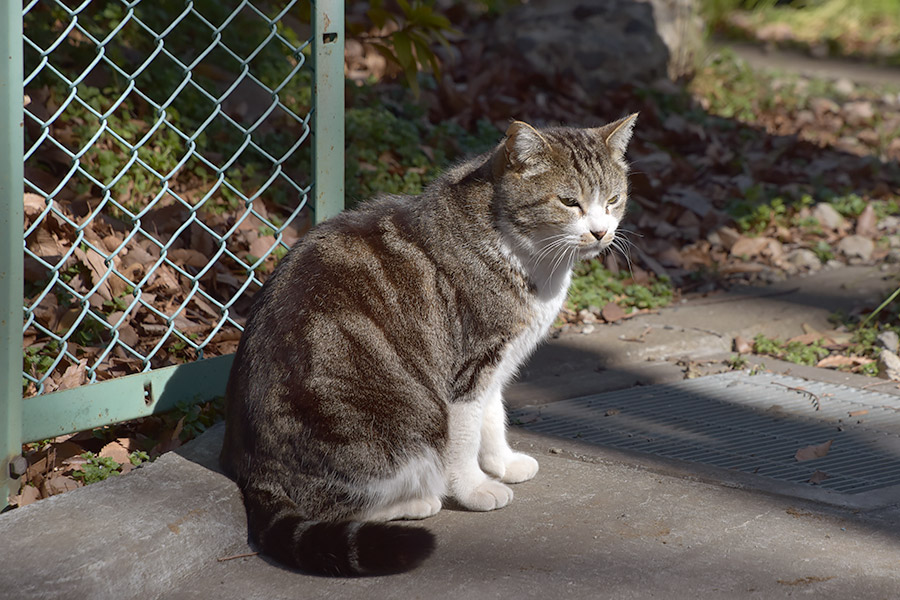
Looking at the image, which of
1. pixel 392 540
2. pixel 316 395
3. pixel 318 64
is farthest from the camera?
pixel 318 64

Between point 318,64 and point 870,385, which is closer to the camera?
point 318,64

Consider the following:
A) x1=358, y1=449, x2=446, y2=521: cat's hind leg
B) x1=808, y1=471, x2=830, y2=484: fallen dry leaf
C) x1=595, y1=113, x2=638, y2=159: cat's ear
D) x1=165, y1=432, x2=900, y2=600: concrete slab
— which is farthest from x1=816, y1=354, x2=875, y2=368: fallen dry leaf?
x1=358, y1=449, x2=446, y2=521: cat's hind leg

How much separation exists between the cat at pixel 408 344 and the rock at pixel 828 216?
3128 mm

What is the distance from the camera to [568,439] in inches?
128

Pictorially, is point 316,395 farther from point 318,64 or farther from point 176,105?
point 176,105

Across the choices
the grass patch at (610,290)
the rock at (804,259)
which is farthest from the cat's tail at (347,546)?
the rock at (804,259)

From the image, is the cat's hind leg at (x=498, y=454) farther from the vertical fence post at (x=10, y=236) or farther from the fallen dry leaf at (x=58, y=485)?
the vertical fence post at (x=10, y=236)

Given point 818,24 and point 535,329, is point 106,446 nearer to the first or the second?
point 535,329

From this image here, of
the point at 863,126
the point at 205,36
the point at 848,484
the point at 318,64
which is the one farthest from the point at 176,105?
the point at 863,126

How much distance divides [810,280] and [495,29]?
3.47m

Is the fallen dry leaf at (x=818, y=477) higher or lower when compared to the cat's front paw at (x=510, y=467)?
higher

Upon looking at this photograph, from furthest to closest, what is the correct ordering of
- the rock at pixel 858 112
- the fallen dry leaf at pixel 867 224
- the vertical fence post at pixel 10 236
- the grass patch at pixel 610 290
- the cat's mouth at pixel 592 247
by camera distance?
the rock at pixel 858 112 → the fallen dry leaf at pixel 867 224 → the grass patch at pixel 610 290 → the cat's mouth at pixel 592 247 → the vertical fence post at pixel 10 236

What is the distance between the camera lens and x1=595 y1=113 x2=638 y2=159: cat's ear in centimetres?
299

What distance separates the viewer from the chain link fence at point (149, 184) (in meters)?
3.19
